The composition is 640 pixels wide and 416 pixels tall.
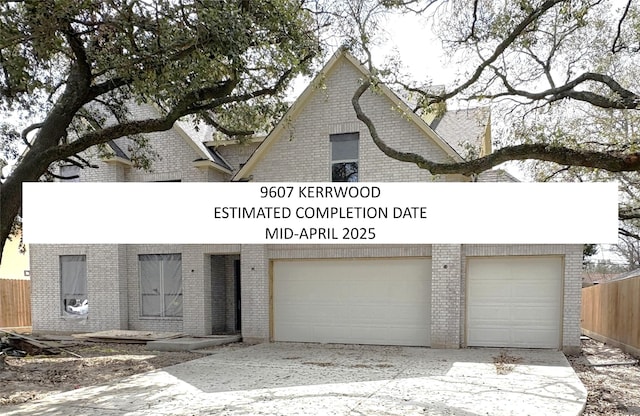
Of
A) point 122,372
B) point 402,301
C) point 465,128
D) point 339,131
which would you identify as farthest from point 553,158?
point 122,372

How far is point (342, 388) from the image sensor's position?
7.53m

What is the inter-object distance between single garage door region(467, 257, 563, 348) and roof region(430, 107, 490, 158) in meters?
3.02

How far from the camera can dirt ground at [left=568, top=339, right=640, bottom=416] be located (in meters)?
6.72

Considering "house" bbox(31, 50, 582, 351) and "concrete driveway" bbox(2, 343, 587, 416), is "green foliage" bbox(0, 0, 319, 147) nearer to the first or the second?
"house" bbox(31, 50, 582, 351)

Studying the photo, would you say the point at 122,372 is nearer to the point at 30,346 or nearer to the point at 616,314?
the point at 30,346

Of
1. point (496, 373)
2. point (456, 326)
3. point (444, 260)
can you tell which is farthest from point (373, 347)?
point (496, 373)

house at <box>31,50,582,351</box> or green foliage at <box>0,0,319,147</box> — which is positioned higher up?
green foliage at <box>0,0,319,147</box>

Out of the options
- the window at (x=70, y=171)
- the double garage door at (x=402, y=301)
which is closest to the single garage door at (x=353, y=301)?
the double garage door at (x=402, y=301)

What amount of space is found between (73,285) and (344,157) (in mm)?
10145

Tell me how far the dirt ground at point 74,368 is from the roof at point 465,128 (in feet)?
28.3

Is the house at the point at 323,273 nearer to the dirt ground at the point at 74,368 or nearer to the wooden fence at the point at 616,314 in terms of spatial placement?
the wooden fence at the point at 616,314

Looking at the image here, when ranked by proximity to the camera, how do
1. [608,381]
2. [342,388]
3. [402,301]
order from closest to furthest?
[342,388], [608,381], [402,301]

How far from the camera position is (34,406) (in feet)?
22.0

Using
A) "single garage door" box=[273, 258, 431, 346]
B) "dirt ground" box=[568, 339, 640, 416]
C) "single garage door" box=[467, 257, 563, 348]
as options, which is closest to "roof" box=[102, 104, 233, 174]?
"single garage door" box=[273, 258, 431, 346]
